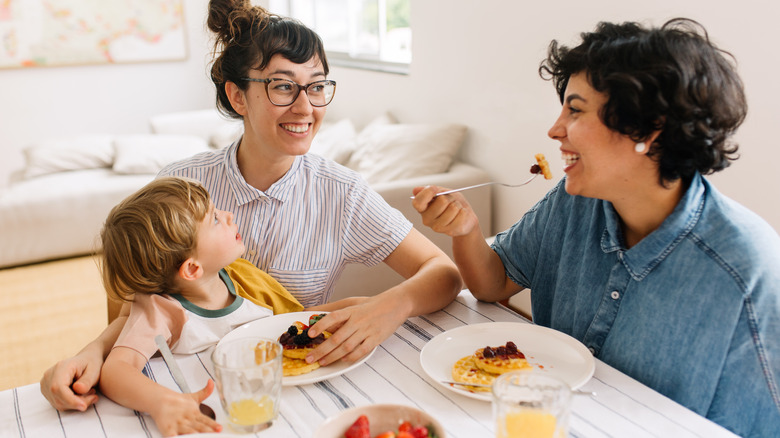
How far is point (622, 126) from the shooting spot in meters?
1.19

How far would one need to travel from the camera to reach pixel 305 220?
1705mm

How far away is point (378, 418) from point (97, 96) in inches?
230

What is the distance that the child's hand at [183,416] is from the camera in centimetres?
101

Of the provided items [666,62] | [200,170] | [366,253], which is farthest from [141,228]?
[666,62]

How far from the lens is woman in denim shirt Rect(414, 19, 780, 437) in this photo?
3.70 ft

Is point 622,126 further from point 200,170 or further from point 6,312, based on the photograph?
point 6,312

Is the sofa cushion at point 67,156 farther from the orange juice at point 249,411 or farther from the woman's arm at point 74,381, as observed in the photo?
the orange juice at point 249,411

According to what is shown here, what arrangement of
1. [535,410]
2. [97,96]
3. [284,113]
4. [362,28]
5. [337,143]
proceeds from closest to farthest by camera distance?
1. [535,410]
2. [284,113]
3. [337,143]
4. [362,28]
5. [97,96]

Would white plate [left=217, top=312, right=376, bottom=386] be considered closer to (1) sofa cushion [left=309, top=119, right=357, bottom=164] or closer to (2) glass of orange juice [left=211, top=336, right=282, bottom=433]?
(2) glass of orange juice [left=211, top=336, right=282, bottom=433]

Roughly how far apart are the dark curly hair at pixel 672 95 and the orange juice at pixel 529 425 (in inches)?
22.0

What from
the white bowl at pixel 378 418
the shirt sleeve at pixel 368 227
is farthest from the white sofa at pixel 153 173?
the white bowl at pixel 378 418

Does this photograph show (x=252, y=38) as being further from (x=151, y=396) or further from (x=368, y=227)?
(x=151, y=396)

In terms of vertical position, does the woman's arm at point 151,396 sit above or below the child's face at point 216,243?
below

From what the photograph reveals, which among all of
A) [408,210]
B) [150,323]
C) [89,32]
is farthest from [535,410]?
[89,32]
